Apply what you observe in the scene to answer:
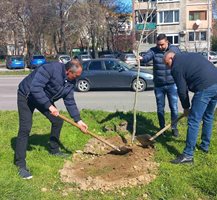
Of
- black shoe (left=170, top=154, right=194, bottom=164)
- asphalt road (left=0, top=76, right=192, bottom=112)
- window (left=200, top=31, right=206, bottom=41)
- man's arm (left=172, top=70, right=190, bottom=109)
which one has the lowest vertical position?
asphalt road (left=0, top=76, right=192, bottom=112)

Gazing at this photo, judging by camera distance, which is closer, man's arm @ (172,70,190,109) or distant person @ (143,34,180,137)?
man's arm @ (172,70,190,109)

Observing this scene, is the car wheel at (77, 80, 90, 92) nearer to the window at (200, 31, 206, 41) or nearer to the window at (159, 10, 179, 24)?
the window at (200, 31, 206, 41)

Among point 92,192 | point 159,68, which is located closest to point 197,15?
point 159,68

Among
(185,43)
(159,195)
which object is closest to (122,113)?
(159,195)

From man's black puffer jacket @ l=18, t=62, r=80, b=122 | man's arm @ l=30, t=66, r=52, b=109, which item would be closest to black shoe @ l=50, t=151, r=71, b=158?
man's black puffer jacket @ l=18, t=62, r=80, b=122

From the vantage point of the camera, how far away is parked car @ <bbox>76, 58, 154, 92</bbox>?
16.0 metres

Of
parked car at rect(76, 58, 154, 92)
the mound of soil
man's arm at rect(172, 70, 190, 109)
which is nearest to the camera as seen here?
the mound of soil

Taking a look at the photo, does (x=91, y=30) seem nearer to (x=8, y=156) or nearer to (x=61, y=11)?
(x=61, y=11)

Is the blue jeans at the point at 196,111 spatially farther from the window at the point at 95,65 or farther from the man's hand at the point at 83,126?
the window at the point at 95,65

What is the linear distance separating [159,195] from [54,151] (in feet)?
7.43

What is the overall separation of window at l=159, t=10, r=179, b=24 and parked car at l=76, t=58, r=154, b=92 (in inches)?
1752

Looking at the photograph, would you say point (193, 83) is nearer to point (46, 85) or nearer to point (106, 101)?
point (46, 85)

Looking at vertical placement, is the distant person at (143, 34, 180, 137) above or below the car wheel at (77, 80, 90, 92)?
above

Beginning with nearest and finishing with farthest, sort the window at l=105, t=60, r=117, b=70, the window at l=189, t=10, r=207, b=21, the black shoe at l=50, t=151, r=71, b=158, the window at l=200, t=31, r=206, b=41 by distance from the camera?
the black shoe at l=50, t=151, r=71, b=158, the window at l=105, t=60, r=117, b=70, the window at l=200, t=31, r=206, b=41, the window at l=189, t=10, r=207, b=21
